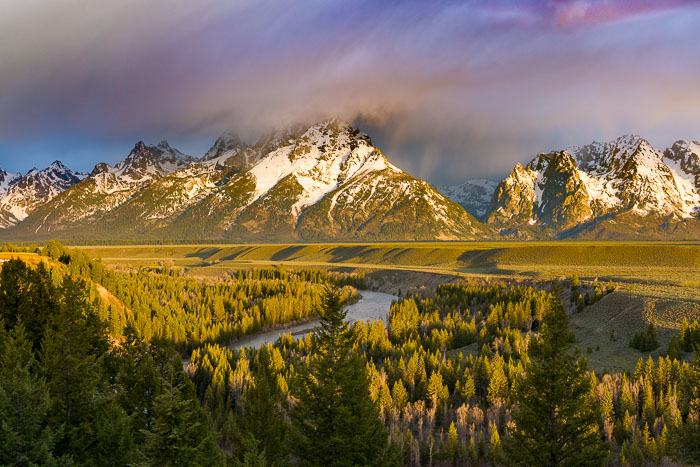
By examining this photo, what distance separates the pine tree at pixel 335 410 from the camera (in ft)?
91.9

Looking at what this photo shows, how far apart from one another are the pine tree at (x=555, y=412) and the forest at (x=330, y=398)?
10 centimetres

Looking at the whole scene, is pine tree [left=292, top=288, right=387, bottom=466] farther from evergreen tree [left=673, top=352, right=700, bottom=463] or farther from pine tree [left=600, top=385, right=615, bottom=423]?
pine tree [left=600, top=385, right=615, bottom=423]

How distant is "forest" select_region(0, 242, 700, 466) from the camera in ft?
91.5

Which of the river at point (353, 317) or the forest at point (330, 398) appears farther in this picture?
the river at point (353, 317)

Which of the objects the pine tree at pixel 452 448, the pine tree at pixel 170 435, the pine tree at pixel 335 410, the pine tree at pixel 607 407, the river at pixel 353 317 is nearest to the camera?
the pine tree at pixel 170 435

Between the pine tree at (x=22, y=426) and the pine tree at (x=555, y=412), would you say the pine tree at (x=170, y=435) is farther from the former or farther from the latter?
the pine tree at (x=555, y=412)

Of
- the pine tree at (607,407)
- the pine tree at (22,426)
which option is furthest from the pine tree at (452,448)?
the pine tree at (22,426)

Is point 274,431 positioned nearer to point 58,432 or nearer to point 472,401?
point 58,432

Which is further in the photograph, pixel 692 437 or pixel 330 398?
pixel 692 437

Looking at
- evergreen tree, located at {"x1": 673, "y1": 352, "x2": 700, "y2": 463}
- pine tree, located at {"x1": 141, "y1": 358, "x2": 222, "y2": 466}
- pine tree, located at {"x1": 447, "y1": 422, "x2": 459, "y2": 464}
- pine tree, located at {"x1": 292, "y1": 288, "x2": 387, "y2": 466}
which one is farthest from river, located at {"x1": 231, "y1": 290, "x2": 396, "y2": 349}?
pine tree, located at {"x1": 141, "y1": 358, "x2": 222, "y2": 466}

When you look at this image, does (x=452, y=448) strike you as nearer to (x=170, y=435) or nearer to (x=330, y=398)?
(x=330, y=398)

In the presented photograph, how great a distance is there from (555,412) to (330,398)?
14819 millimetres

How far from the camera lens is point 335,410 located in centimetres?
2817

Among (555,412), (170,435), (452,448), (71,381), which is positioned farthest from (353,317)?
(170,435)
